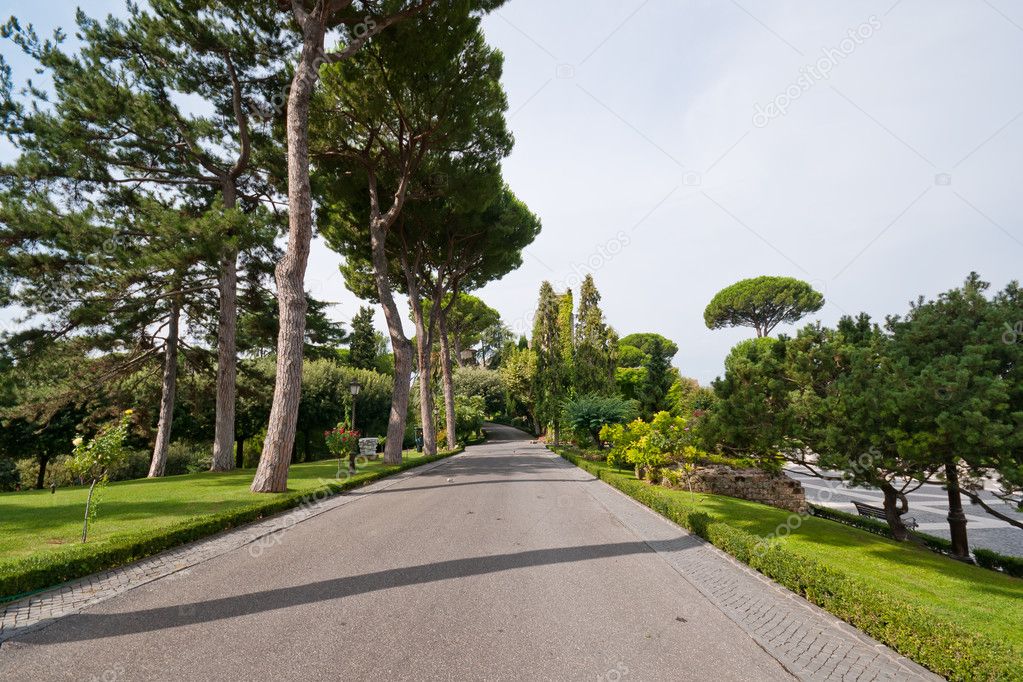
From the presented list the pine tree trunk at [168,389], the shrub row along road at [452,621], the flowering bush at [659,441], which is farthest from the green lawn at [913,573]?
the pine tree trunk at [168,389]

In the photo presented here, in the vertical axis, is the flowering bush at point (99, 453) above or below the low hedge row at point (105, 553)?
above

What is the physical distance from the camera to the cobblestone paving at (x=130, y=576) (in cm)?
414

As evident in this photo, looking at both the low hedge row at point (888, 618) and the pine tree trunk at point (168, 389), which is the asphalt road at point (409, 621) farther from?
the pine tree trunk at point (168, 389)

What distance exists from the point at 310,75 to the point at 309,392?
18.8m

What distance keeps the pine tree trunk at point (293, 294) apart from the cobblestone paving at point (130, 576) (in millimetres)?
2055

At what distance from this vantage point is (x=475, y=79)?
1612 centimetres

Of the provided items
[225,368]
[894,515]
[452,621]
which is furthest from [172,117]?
[894,515]

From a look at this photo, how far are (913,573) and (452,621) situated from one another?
7590 mm

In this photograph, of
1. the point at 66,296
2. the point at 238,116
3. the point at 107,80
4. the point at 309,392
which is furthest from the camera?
the point at 309,392

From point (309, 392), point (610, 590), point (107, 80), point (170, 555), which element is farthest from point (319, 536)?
point (309, 392)

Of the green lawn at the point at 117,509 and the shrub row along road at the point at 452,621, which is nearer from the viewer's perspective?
the shrub row along road at the point at 452,621

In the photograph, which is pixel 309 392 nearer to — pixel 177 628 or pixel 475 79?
pixel 475 79

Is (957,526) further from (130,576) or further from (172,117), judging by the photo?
(172,117)

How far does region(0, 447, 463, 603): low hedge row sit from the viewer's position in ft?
15.3
